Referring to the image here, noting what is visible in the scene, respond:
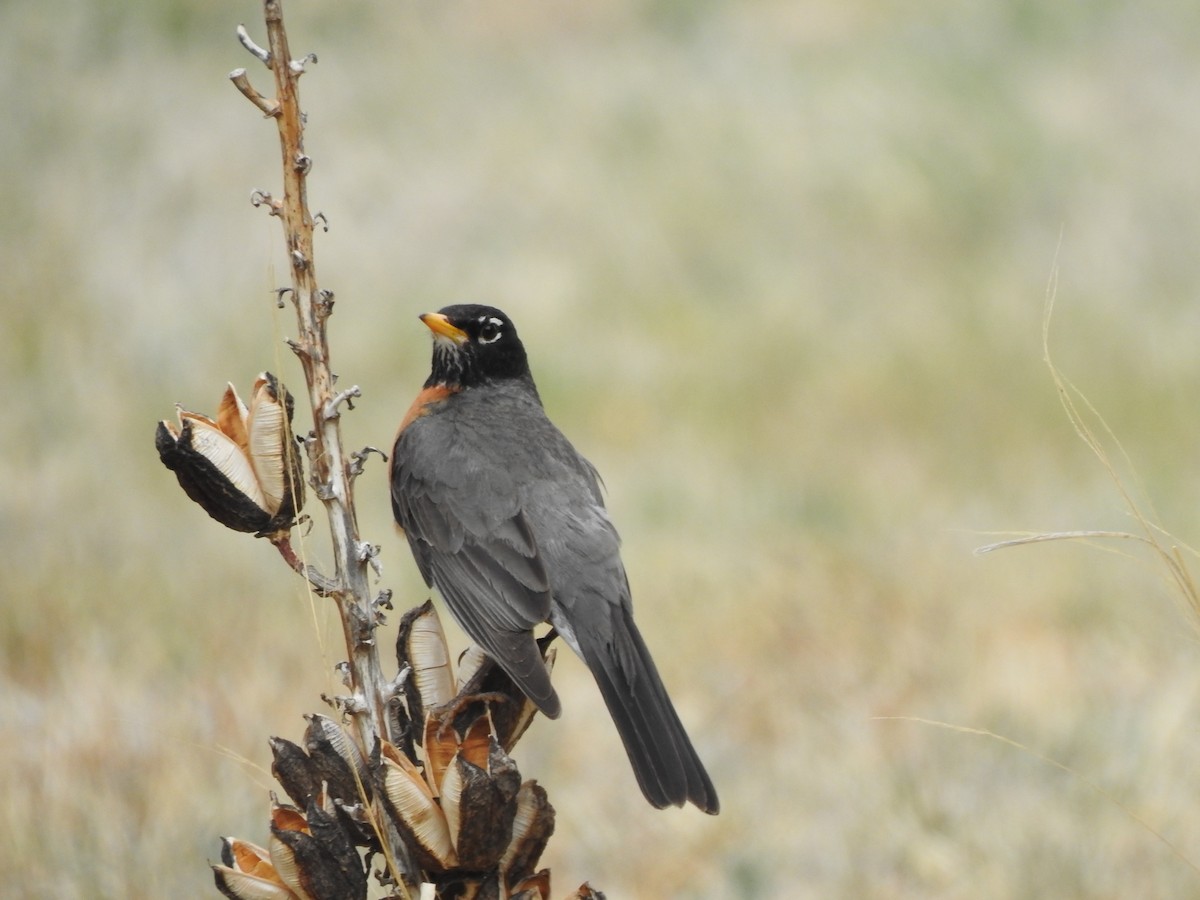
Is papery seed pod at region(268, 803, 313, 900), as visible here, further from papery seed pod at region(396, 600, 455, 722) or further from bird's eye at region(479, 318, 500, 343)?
bird's eye at region(479, 318, 500, 343)

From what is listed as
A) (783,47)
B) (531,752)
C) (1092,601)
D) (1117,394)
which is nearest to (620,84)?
(783,47)

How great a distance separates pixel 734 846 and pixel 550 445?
154cm

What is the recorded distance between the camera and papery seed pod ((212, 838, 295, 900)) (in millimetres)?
2227

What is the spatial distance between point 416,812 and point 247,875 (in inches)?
11.3

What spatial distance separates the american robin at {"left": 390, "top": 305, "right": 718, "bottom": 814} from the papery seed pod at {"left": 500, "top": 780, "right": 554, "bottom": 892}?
21.6 inches

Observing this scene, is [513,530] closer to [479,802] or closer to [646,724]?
[646,724]

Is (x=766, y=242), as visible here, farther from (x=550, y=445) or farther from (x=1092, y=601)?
(x=550, y=445)

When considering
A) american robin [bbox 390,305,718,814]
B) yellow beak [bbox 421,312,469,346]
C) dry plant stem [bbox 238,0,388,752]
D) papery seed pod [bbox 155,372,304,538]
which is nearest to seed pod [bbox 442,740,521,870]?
dry plant stem [bbox 238,0,388,752]

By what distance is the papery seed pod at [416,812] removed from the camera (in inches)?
86.4

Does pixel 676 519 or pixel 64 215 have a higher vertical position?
pixel 64 215

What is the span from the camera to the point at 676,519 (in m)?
7.71

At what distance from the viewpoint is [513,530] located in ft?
12.6

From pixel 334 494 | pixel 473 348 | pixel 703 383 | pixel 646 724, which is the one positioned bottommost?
pixel 334 494

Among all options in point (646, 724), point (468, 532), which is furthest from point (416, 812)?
point (468, 532)
